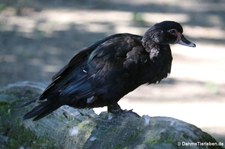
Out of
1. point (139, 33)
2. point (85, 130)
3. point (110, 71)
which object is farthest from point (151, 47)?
point (139, 33)

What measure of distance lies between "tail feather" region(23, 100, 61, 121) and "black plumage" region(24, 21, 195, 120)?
0.14 ft

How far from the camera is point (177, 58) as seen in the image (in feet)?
24.6

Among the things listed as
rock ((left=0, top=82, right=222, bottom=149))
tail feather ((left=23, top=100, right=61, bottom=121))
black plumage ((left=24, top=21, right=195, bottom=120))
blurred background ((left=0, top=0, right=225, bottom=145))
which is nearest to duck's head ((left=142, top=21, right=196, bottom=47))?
Answer: black plumage ((left=24, top=21, right=195, bottom=120))

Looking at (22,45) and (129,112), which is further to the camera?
(22,45)

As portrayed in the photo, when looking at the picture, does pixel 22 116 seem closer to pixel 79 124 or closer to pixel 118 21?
pixel 79 124

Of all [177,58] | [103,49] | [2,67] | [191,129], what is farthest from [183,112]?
[191,129]

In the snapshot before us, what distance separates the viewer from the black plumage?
3232 millimetres

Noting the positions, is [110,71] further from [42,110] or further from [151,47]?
[42,110]

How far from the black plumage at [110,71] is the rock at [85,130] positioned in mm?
123

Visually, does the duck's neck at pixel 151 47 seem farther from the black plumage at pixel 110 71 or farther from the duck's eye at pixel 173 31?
the duck's eye at pixel 173 31

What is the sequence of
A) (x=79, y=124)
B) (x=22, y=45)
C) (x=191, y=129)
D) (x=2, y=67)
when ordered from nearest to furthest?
(x=191, y=129)
(x=79, y=124)
(x=2, y=67)
(x=22, y=45)

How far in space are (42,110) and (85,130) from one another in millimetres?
270

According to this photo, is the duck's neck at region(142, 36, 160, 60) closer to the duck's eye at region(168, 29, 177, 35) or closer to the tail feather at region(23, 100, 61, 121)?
the duck's eye at region(168, 29, 177, 35)

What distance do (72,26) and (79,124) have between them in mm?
5649
